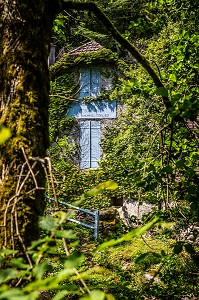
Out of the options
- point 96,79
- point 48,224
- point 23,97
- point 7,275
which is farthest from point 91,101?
point 7,275

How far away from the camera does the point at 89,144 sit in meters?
15.2

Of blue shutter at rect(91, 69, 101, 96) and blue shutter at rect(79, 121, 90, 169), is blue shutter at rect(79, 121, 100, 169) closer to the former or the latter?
blue shutter at rect(79, 121, 90, 169)

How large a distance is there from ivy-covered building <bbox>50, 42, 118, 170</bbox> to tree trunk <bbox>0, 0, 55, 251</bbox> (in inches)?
512

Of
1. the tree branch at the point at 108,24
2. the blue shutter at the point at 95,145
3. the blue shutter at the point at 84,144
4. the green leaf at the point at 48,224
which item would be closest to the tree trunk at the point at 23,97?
the tree branch at the point at 108,24

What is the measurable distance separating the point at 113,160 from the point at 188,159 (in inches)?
409

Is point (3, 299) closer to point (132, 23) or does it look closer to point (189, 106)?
point (189, 106)

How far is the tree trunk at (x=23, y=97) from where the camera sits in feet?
5.99

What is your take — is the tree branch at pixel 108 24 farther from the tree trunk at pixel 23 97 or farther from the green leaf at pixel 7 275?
the green leaf at pixel 7 275

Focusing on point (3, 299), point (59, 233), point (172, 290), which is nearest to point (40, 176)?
point (59, 233)

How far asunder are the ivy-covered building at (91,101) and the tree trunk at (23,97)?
13010 millimetres

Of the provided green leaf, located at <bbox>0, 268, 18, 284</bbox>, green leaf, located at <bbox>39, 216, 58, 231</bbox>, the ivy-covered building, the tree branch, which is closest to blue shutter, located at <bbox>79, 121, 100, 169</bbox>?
the ivy-covered building

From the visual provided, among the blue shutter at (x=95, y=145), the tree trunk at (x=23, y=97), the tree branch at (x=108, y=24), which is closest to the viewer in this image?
the tree trunk at (x=23, y=97)

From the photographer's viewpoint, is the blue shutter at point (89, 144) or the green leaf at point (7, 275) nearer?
the green leaf at point (7, 275)

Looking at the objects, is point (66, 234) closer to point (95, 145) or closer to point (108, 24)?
point (108, 24)
